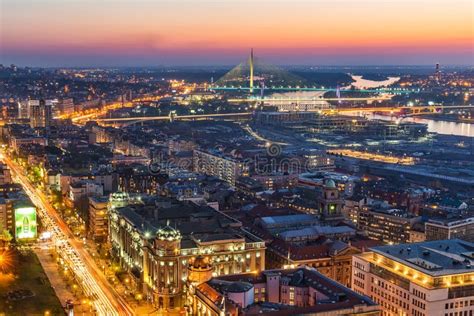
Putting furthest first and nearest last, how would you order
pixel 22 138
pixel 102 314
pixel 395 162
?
pixel 22 138 < pixel 395 162 < pixel 102 314

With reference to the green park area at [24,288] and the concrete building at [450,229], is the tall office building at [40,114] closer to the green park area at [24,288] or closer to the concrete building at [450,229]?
the green park area at [24,288]

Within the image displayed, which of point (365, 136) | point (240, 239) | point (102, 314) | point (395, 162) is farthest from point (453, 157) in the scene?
point (102, 314)

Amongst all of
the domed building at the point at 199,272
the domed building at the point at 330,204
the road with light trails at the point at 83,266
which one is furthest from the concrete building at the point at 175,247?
the domed building at the point at 330,204

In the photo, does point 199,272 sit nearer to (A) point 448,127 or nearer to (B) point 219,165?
(B) point 219,165

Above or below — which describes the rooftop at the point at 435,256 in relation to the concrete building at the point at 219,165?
above

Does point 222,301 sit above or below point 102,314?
above

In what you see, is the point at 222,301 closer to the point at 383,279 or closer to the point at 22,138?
the point at 383,279
